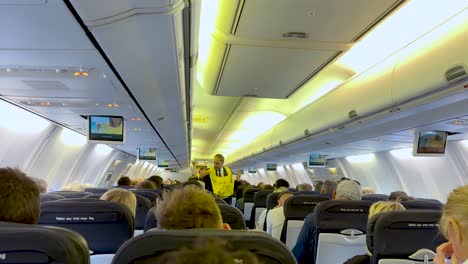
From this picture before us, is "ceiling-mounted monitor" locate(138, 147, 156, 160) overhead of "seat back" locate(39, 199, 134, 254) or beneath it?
overhead

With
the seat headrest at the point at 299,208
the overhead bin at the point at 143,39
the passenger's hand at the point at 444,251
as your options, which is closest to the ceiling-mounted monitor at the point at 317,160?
the overhead bin at the point at 143,39

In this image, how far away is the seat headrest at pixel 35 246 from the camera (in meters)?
1.93

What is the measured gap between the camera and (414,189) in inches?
592

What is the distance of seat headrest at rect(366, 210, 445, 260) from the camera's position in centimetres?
361

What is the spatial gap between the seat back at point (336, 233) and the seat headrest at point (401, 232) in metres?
1.43

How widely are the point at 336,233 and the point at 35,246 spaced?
3.87 meters

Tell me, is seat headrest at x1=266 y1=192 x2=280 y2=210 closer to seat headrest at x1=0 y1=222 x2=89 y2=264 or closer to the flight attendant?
the flight attendant

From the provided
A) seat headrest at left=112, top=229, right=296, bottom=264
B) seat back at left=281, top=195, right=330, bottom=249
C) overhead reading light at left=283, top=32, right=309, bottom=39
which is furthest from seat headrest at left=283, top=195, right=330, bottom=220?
seat headrest at left=112, top=229, right=296, bottom=264

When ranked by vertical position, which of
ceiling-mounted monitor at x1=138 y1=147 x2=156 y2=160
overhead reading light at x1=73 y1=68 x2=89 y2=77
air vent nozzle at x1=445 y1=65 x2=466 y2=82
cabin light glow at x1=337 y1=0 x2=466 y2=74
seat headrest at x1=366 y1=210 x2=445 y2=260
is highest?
cabin light glow at x1=337 y1=0 x2=466 y2=74

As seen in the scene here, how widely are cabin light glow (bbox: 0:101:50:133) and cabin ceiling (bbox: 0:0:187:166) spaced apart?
45 centimetres

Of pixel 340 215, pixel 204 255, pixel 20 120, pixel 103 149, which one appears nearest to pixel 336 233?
pixel 340 215

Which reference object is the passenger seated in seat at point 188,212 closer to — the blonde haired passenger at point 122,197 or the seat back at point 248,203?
the blonde haired passenger at point 122,197

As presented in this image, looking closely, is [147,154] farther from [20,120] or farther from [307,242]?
[307,242]

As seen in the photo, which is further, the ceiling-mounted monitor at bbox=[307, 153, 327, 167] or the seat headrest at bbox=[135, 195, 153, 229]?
the ceiling-mounted monitor at bbox=[307, 153, 327, 167]
